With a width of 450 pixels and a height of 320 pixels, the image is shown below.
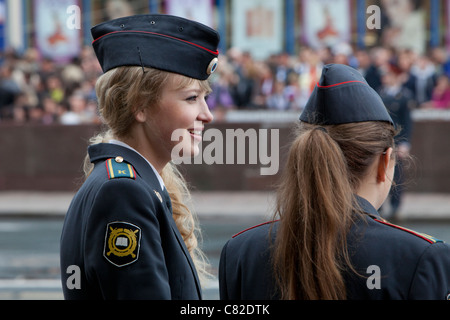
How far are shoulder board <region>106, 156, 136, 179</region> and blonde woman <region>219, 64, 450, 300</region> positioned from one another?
0.36 m

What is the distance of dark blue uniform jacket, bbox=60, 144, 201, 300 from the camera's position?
221 cm

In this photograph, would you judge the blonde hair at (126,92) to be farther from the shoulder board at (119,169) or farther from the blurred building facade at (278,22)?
the blurred building facade at (278,22)

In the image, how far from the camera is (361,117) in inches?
90.4

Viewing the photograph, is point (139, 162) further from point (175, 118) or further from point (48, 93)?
point (48, 93)

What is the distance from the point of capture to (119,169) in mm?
2377

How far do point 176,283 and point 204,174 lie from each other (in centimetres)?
1328

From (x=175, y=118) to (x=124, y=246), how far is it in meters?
0.51

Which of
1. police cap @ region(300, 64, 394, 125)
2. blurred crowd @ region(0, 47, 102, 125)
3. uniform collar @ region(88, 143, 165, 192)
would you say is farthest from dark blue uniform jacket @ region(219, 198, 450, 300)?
blurred crowd @ region(0, 47, 102, 125)

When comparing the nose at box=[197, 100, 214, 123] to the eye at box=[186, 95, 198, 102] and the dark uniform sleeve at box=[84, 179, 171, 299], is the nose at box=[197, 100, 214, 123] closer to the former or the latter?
the eye at box=[186, 95, 198, 102]

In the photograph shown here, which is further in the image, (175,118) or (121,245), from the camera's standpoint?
(175,118)

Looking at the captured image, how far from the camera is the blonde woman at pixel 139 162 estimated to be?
222cm

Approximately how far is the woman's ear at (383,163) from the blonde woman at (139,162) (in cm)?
58

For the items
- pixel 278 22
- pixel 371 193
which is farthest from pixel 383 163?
pixel 278 22

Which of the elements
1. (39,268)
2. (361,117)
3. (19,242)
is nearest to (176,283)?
(361,117)
